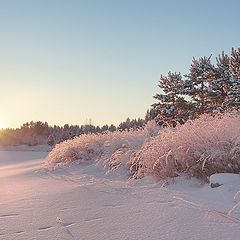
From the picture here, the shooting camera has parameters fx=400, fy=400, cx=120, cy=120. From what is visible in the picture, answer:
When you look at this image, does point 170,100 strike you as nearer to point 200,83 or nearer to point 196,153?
point 200,83

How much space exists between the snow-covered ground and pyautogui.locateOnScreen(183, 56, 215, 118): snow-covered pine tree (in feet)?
80.7

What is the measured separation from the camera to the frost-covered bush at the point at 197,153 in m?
5.54

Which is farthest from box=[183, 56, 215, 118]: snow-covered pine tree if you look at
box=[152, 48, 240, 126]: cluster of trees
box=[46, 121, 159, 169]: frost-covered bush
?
box=[46, 121, 159, 169]: frost-covered bush

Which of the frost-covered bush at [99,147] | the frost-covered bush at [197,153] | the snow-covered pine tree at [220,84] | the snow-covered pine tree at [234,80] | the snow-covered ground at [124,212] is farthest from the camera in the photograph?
the snow-covered pine tree at [220,84]

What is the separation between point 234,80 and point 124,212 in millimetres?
25229

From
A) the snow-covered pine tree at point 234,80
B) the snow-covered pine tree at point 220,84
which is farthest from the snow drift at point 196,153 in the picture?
the snow-covered pine tree at point 220,84

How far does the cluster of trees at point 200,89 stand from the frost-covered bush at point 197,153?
20.3 metres

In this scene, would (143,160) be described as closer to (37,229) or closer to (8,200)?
(8,200)

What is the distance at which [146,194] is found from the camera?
193 inches

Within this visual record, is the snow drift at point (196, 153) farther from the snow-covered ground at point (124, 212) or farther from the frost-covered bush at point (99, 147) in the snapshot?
the frost-covered bush at point (99, 147)

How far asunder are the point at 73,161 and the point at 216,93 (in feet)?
69.3

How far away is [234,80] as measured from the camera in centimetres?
2770

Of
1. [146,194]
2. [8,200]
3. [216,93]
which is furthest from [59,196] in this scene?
[216,93]

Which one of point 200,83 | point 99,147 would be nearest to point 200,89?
point 200,83
